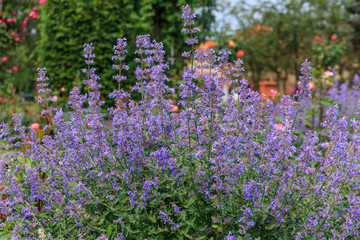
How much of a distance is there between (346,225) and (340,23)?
20.5 meters

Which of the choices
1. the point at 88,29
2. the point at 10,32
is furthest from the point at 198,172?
the point at 10,32

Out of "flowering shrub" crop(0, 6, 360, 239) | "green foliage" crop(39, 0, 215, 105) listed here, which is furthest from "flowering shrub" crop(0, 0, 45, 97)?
"flowering shrub" crop(0, 6, 360, 239)

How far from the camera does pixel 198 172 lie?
2.37 metres

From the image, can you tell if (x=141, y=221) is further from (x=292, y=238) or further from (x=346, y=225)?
(x=346, y=225)

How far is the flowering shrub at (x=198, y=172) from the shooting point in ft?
7.91

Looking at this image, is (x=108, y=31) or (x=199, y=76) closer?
(x=199, y=76)

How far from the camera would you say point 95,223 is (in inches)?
104

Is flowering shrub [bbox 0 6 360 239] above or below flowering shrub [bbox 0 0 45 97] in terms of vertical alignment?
below

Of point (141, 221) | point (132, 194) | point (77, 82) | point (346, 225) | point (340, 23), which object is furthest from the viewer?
point (340, 23)

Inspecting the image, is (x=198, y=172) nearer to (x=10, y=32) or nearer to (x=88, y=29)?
(x=88, y=29)

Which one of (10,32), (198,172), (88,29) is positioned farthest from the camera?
(10,32)

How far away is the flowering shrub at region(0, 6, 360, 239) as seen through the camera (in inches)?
95.0

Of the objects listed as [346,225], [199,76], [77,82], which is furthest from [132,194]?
[77,82]

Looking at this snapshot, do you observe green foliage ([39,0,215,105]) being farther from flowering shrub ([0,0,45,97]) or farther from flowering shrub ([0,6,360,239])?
flowering shrub ([0,6,360,239])
